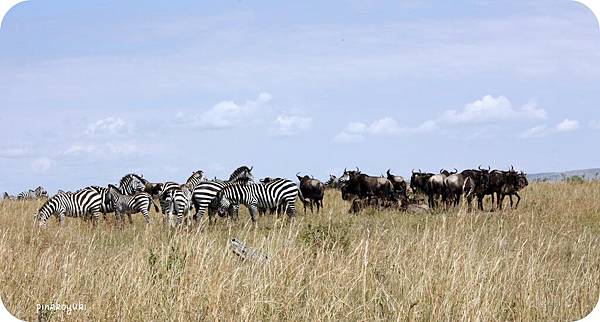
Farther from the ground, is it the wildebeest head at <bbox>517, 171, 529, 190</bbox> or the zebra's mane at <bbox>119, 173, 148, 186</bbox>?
the zebra's mane at <bbox>119, 173, 148, 186</bbox>

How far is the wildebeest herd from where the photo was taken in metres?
16.9

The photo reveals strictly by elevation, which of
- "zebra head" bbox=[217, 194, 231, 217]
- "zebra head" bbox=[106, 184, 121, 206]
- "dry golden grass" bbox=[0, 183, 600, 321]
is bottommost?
"dry golden grass" bbox=[0, 183, 600, 321]

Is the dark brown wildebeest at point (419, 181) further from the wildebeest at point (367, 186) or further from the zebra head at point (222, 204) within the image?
the zebra head at point (222, 204)

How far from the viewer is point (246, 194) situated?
17438 millimetres

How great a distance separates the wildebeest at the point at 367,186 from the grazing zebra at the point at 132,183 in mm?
5792

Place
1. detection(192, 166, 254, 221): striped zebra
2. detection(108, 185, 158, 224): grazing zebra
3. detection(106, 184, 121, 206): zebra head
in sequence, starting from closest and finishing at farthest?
detection(108, 185, 158, 224): grazing zebra
detection(106, 184, 121, 206): zebra head
detection(192, 166, 254, 221): striped zebra

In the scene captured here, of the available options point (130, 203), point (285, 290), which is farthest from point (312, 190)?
point (285, 290)

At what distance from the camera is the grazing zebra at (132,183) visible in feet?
61.8

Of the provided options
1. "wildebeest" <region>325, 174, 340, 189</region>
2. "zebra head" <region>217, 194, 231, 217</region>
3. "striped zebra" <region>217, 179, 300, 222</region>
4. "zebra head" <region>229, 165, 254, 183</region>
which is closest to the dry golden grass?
"zebra head" <region>217, 194, 231, 217</region>

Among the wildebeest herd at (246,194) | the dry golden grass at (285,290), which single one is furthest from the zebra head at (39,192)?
the dry golden grass at (285,290)

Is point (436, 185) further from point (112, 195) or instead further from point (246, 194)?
point (112, 195)

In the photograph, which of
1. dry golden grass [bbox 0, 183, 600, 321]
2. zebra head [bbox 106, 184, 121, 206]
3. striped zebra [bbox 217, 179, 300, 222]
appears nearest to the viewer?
dry golden grass [bbox 0, 183, 600, 321]

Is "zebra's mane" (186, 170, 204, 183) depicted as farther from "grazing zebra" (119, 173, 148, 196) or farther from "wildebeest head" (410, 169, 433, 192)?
"wildebeest head" (410, 169, 433, 192)

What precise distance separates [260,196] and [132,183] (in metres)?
3.64
